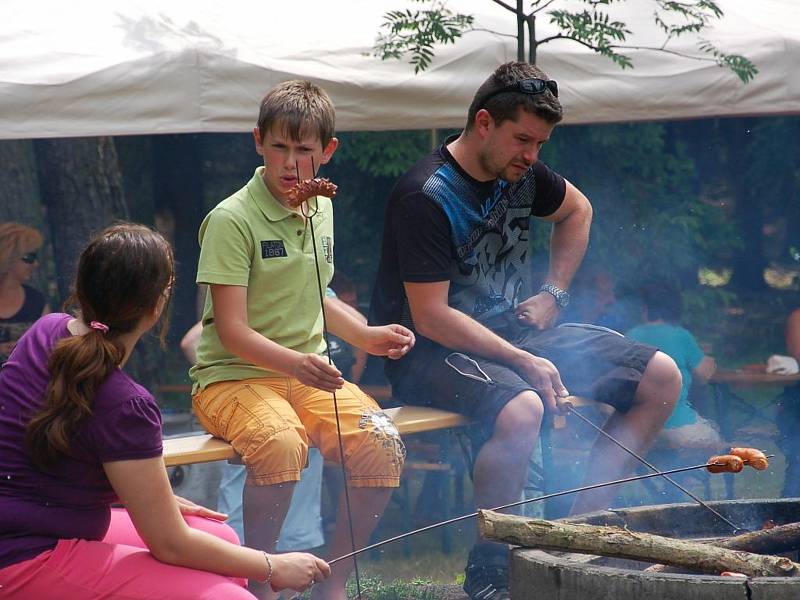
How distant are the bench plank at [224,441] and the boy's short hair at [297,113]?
3.64ft

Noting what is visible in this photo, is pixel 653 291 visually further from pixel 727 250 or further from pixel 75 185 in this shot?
pixel 727 250

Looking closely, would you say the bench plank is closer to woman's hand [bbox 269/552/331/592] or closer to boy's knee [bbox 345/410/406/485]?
boy's knee [bbox 345/410/406/485]

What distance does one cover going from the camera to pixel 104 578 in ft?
8.69

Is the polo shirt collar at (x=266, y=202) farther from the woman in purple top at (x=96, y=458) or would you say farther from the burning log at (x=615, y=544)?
the burning log at (x=615, y=544)

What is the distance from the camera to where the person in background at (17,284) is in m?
6.03

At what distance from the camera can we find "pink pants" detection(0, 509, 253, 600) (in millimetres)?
2607

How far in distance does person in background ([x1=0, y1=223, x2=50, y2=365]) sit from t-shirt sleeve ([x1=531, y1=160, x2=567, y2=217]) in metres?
2.98

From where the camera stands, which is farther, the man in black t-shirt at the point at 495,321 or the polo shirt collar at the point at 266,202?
the man in black t-shirt at the point at 495,321

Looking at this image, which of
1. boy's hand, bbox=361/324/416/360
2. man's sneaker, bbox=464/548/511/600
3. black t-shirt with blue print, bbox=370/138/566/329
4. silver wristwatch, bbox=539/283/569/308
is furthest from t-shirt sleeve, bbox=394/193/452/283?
man's sneaker, bbox=464/548/511/600

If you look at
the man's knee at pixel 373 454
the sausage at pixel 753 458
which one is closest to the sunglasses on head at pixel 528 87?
the man's knee at pixel 373 454

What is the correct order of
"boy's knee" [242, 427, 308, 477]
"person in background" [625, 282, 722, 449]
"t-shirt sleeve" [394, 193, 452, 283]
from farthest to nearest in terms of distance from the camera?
"person in background" [625, 282, 722, 449]
"t-shirt sleeve" [394, 193, 452, 283]
"boy's knee" [242, 427, 308, 477]

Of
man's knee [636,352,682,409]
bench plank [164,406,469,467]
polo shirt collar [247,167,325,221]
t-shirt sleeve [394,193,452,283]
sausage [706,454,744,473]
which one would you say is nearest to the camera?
sausage [706,454,744,473]

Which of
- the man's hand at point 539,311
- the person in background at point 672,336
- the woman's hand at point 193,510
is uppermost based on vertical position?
the man's hand at point 539,311

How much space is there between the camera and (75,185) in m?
7.40
